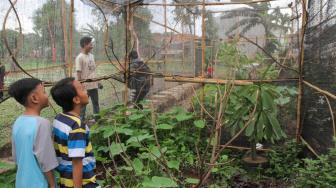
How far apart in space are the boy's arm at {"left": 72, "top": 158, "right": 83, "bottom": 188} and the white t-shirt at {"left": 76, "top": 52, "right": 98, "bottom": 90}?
3.14 metres

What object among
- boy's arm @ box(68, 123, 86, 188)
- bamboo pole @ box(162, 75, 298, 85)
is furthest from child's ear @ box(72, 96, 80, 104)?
bamboo pole @ box(162, 75, 298, 85)

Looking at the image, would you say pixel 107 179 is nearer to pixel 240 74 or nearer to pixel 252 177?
pixel 252 177

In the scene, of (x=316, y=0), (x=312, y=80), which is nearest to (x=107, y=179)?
(x=312, y=80)

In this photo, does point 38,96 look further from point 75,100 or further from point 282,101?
point 282,101

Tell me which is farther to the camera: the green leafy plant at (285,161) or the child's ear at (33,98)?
the green leafy plant at (285,161)

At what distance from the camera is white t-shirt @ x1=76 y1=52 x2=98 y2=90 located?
511 centimetres

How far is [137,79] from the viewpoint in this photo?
5.30m

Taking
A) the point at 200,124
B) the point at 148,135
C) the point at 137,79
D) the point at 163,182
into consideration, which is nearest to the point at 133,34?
the point at 137,79

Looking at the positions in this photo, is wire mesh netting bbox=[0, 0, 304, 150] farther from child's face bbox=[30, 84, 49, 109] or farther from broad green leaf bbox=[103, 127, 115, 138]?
child's face bbox=[30, 84, 49, 109]

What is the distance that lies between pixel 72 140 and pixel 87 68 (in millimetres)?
3365

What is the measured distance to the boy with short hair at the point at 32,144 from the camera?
6.73 feet

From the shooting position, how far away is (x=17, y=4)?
347 cm

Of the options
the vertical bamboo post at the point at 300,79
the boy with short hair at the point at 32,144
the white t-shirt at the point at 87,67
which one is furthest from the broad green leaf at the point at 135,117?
the boy with short hair at the point at 32,144

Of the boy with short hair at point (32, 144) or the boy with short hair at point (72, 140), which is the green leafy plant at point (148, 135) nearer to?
the boy with short hair at point (72, 140)
